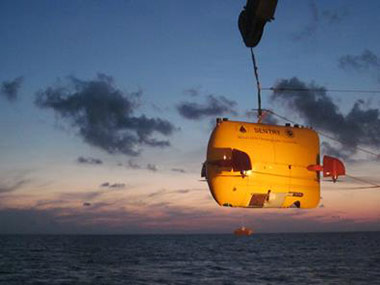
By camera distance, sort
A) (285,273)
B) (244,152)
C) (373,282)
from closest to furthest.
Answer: (244,152) → (373,282) → (285,273)

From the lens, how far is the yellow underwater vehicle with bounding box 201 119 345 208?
1245cm

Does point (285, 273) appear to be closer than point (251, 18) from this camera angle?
No

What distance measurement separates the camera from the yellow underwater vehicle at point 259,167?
1245 centimetres

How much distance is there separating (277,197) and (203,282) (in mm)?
45146

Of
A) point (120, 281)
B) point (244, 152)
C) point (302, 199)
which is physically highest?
point (244, 152)

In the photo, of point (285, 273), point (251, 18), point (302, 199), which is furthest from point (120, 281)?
point (251, 18)

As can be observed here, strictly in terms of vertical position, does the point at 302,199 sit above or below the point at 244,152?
below

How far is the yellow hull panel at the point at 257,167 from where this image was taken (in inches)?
490

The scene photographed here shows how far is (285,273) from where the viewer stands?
64.6m

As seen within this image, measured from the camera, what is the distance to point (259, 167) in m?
12.5

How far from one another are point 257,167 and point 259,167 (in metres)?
0.06

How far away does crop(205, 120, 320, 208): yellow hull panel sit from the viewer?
12.5 meters

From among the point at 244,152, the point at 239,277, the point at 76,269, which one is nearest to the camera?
the point at 244,152

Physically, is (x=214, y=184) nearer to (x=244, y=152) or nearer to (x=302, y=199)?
(x=244, y=152)
